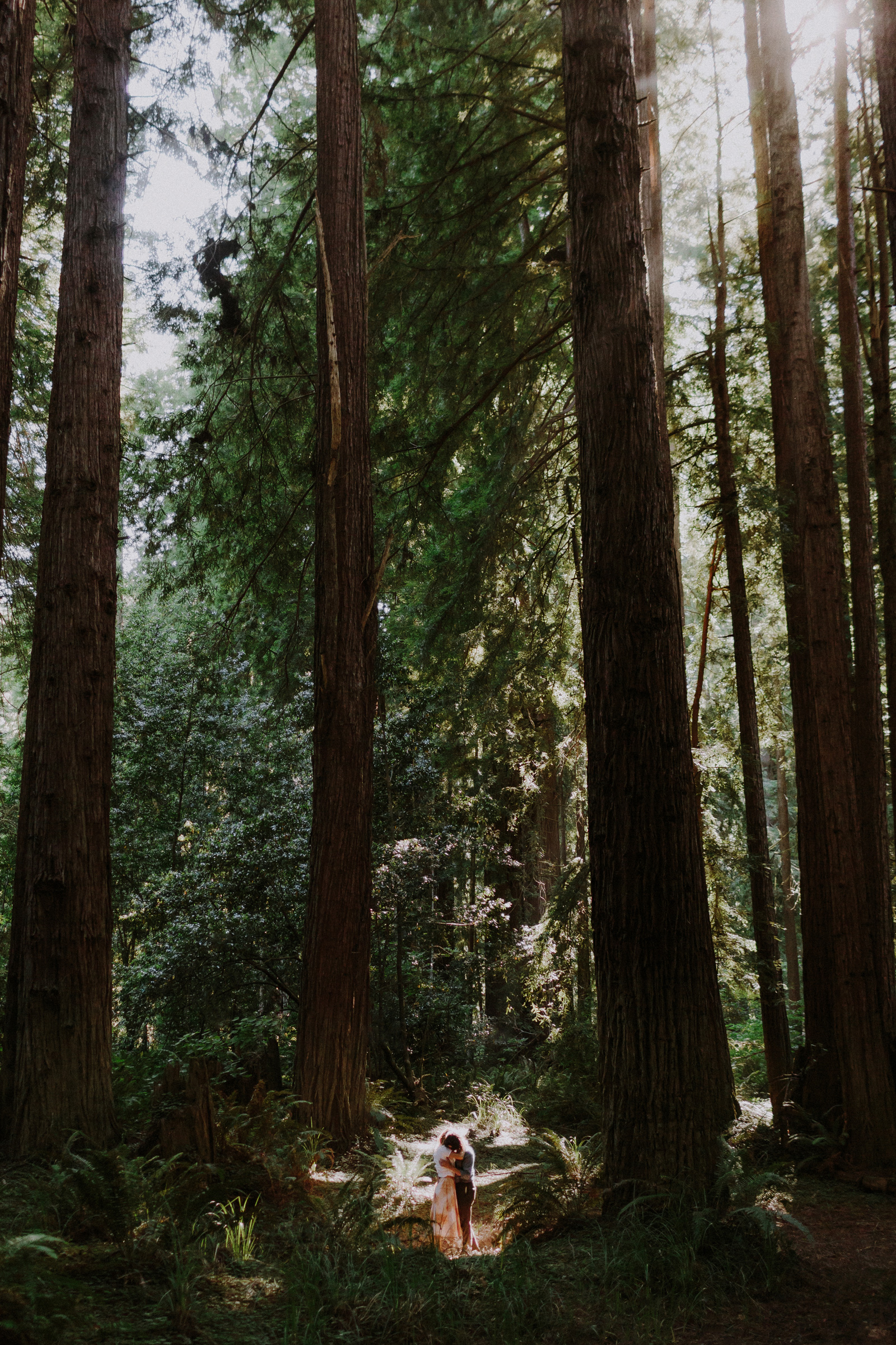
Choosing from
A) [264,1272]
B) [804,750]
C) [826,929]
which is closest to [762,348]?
[804,750]

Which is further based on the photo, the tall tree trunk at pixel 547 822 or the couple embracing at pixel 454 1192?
the tall tree trunk at pixel 547 822

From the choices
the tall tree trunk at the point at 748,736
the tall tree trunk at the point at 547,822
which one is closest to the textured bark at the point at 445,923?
the tall tree trunk at the point at 547,822

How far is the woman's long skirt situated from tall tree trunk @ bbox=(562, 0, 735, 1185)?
1366mm

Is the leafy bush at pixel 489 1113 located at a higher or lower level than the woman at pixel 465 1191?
lower

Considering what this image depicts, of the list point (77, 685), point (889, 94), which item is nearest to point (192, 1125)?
point (77, 685)

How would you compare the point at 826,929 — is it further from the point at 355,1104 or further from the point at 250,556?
the point at 250,556

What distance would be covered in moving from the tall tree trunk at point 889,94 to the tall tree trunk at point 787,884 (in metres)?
15.9

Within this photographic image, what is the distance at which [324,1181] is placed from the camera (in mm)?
5625

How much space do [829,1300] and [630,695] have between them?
2.81 m

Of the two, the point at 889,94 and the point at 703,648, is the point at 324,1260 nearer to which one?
the point at 889,94

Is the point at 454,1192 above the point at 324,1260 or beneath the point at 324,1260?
beneath

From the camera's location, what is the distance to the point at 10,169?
2900 mm

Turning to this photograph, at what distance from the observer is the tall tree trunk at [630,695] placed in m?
4.29

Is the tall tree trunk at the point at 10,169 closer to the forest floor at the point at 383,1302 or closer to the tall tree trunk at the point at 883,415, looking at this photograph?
the forest floor at the point at 383,1302
